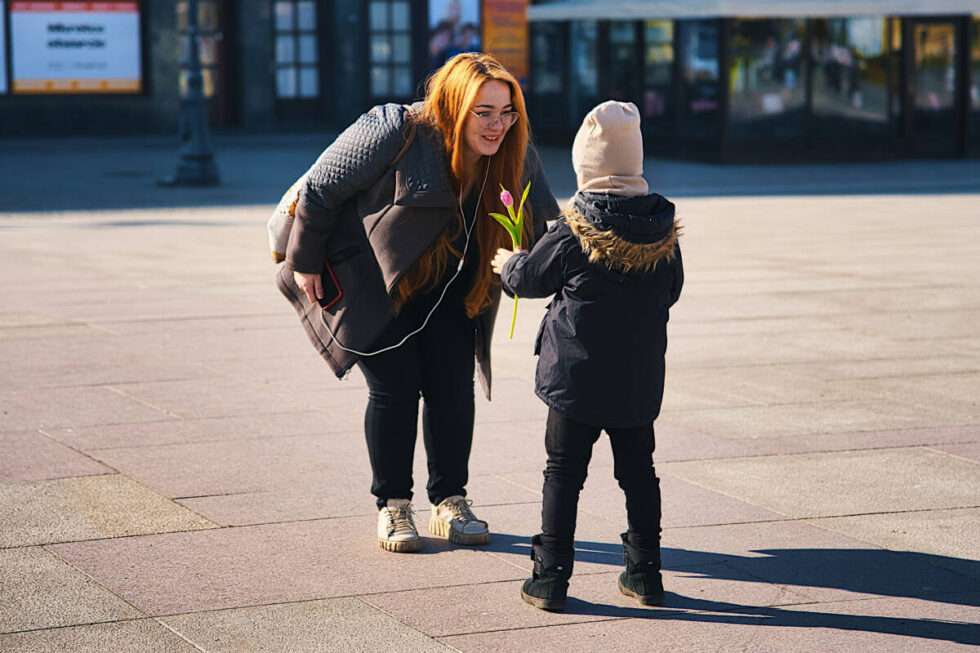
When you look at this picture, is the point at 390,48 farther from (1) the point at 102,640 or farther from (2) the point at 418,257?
(1) the point at 102,640

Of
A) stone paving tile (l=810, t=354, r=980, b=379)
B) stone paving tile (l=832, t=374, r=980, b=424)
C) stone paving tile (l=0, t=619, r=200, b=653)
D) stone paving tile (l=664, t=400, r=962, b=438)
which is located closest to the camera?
stone paving tile (l=0, t=619, r=200, b=653)

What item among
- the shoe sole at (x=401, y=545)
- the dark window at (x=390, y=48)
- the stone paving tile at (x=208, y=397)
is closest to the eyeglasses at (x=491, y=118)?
the shoe sole at (x=401, y=545)

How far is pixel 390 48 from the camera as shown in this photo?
2850 centimetres

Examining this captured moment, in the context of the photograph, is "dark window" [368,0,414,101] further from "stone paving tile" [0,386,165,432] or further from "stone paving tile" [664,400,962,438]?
"stone paving tile" [664,400,962,438]

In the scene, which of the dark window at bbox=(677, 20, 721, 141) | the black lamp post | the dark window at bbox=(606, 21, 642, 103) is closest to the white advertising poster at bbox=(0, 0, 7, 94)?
the black lamp post

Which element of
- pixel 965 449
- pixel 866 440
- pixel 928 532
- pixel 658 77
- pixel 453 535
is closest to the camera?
pixel 453 535

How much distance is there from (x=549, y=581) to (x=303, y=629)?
0.72 metres

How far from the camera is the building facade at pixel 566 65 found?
890 inches

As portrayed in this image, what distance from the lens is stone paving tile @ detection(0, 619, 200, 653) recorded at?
3.72 metres

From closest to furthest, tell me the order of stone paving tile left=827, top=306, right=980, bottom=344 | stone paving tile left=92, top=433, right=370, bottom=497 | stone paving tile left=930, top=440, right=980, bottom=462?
stone paving tile left=92, top=433, right=370, bottom=497
stone paving tile left=930, top=440, right=980, bottom=462
stone paving tile left=827, top=306, right=980, bottom=344

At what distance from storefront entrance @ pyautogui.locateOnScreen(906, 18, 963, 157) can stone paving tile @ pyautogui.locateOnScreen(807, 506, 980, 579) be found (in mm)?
19925

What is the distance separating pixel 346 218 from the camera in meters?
4.64

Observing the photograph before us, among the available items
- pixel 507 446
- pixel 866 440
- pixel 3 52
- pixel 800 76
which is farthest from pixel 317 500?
pixel 3 52

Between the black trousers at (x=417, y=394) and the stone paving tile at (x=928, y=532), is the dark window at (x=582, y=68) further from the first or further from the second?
the black trousers at (x=417, y=394)
